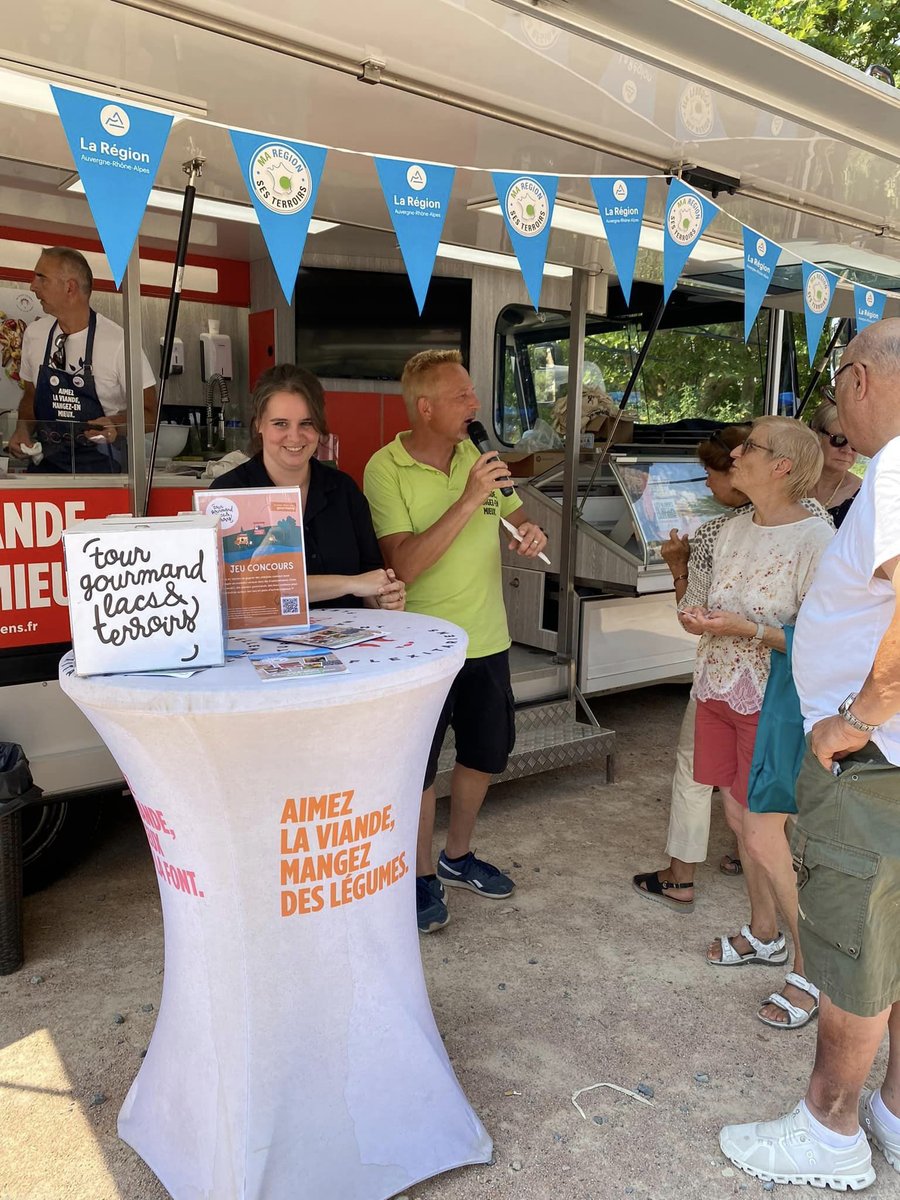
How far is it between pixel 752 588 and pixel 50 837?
2659 mm

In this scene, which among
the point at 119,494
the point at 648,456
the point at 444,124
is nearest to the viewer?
the point at 444,124

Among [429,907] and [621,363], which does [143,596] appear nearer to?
[429,907]

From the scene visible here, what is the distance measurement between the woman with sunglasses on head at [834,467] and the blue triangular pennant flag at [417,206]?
2.12 metres

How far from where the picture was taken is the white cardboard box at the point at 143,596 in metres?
1.67

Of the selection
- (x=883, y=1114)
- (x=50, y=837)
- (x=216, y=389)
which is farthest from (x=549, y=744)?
(x=216, y=389)

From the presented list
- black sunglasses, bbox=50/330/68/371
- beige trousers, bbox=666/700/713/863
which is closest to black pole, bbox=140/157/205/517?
black sunglasses, bbox=50/330/68/371

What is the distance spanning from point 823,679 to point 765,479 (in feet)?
2.88

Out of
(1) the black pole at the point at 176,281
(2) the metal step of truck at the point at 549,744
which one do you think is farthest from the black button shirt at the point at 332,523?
(2) the metal step of truck at the point at 549,744

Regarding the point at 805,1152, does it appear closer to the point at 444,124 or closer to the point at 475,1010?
the point at 475,1010

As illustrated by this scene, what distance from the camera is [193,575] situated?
173 cm

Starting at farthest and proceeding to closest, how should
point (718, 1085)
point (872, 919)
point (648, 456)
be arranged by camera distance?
point (648, 456) → point (718, 1085) → point (872, 919)

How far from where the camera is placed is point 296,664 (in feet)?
5.81

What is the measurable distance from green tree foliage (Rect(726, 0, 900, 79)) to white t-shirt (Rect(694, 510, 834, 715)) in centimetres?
1063

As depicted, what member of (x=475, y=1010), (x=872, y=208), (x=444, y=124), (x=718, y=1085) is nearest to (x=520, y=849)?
(x=475, y=1010)
